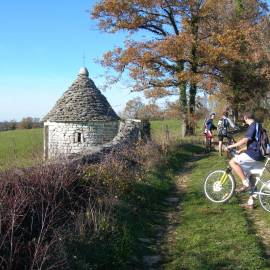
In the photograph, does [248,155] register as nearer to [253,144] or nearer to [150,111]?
[253,144]

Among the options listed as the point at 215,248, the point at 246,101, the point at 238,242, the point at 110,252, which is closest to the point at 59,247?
the point at 110,252

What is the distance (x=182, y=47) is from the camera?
1176 inches

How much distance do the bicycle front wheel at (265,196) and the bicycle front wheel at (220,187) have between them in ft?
2.56

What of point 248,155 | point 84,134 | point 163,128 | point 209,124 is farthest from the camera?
point 84,134

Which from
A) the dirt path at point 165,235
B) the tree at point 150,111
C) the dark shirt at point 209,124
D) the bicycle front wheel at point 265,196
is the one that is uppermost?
the tree at point 150,111

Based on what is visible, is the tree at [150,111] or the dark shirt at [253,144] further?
the tree at [150,111]

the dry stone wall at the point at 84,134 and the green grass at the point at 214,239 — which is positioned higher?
the dry stone wall at the point at 84,134

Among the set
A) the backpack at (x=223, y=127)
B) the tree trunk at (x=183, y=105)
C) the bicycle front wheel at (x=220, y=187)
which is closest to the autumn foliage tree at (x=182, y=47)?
the tree trunk at (x=183, y=105)

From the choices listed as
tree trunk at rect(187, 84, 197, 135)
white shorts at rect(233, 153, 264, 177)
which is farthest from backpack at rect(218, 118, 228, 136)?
tree trunk at rect(187, 84, 197, 135)

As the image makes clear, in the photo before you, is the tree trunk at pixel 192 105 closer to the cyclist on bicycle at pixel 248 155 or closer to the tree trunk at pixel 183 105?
the tree trunk at pixel 183 105

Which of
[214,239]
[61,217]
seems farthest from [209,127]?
[61,217]

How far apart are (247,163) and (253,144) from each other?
1.51 feet

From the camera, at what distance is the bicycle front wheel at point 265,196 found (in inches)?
395

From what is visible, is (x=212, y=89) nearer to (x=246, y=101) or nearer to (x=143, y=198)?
(x=246, y=101)
